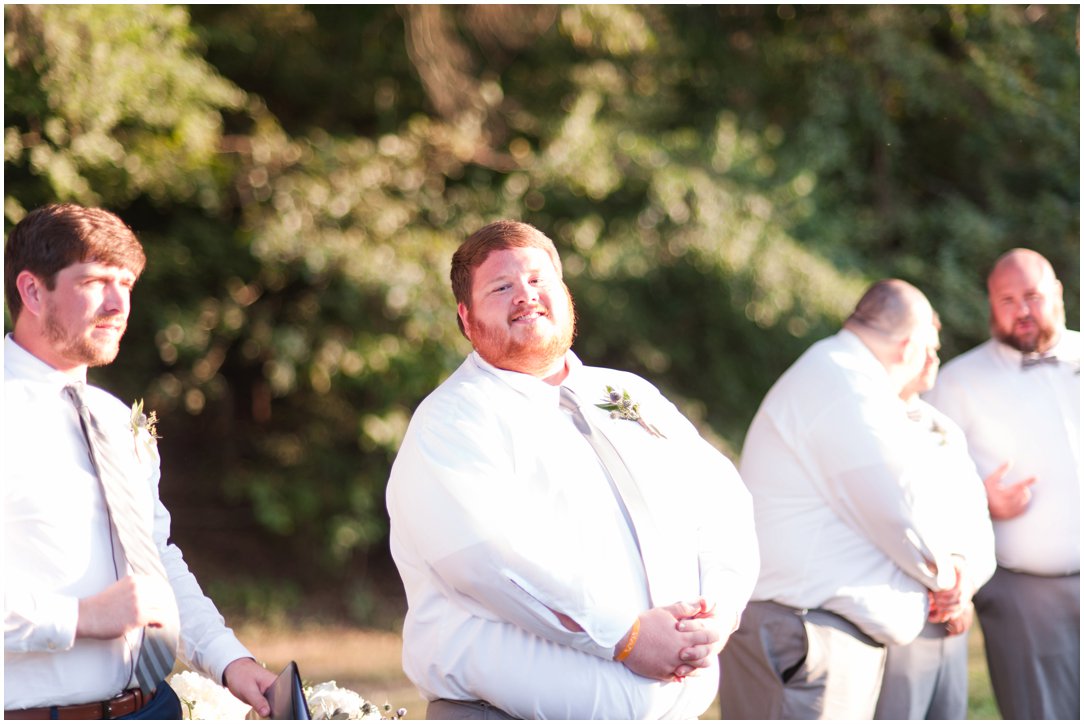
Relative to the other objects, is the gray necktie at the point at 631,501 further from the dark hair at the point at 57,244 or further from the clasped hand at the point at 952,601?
the clasped hand at the point at 952,601

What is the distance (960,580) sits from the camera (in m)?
4.36

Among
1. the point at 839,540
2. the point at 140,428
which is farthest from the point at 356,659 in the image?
the point at 140,428

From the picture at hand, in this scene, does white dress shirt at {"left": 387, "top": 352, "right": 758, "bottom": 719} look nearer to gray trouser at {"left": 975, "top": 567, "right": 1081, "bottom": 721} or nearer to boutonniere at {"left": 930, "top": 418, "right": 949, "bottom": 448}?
boutonniere at {"left": 930, "top": 418, "right": 949, "bottom": 448}

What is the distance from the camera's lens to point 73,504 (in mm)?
2812

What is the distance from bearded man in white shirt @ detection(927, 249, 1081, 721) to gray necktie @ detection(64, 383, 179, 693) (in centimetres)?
318

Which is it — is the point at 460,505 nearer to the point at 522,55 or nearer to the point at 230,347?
the point at 230,347

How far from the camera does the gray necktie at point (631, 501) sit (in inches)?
120

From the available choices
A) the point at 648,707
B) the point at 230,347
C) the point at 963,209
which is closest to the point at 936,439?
the point at 648,707

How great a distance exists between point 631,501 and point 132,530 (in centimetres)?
118

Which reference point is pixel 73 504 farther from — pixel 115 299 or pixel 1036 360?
pixel 1036 360

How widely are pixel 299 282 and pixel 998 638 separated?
5859mm

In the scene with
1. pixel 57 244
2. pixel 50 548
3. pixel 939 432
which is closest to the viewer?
pixel 50 548

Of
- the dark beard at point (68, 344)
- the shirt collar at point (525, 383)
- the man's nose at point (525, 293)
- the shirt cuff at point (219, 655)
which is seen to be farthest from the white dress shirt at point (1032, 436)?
the dark beard at point (68, 344)

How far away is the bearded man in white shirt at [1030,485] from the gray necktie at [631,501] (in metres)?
2.23
